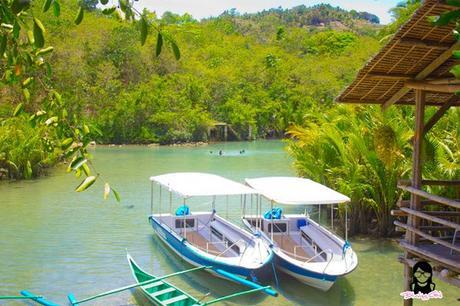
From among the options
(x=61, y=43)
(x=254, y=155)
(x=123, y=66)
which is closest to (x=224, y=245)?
(x=254, y=155)

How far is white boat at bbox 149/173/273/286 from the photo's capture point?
32.3 ft

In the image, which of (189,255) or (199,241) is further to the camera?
(199,241)

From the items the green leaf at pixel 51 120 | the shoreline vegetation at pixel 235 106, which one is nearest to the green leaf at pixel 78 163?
the green leaf at pixel 51 120

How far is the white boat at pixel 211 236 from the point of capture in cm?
985

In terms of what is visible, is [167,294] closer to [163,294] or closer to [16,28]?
[163,294]

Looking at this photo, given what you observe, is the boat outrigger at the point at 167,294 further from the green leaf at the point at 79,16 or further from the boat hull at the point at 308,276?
the green leaf at the point at 79,16

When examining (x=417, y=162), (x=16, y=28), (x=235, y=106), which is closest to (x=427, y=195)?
(x=417, y=162)

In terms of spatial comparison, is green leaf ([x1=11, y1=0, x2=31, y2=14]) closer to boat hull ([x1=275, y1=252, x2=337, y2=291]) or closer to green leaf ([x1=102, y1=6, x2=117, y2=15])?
green leaf ([x1=102, y1=6, x2=117, y2=15])

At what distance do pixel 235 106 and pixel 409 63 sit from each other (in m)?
44.6

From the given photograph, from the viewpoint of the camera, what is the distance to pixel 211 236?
12391mm

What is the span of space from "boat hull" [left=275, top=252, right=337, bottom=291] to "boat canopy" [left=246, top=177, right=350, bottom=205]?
1.12 meters

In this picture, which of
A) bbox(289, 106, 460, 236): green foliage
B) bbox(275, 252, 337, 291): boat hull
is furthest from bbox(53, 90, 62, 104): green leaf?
bbox(289, 106, 460, 236): green foliage

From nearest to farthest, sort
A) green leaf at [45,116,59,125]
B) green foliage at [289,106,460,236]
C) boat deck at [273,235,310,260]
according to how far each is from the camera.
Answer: green leaf at [45,116,59,125] < boat deck at [273,235,310,260] < green foliage at [289,106,460,236]

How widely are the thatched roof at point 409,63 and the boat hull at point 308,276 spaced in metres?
3.46
